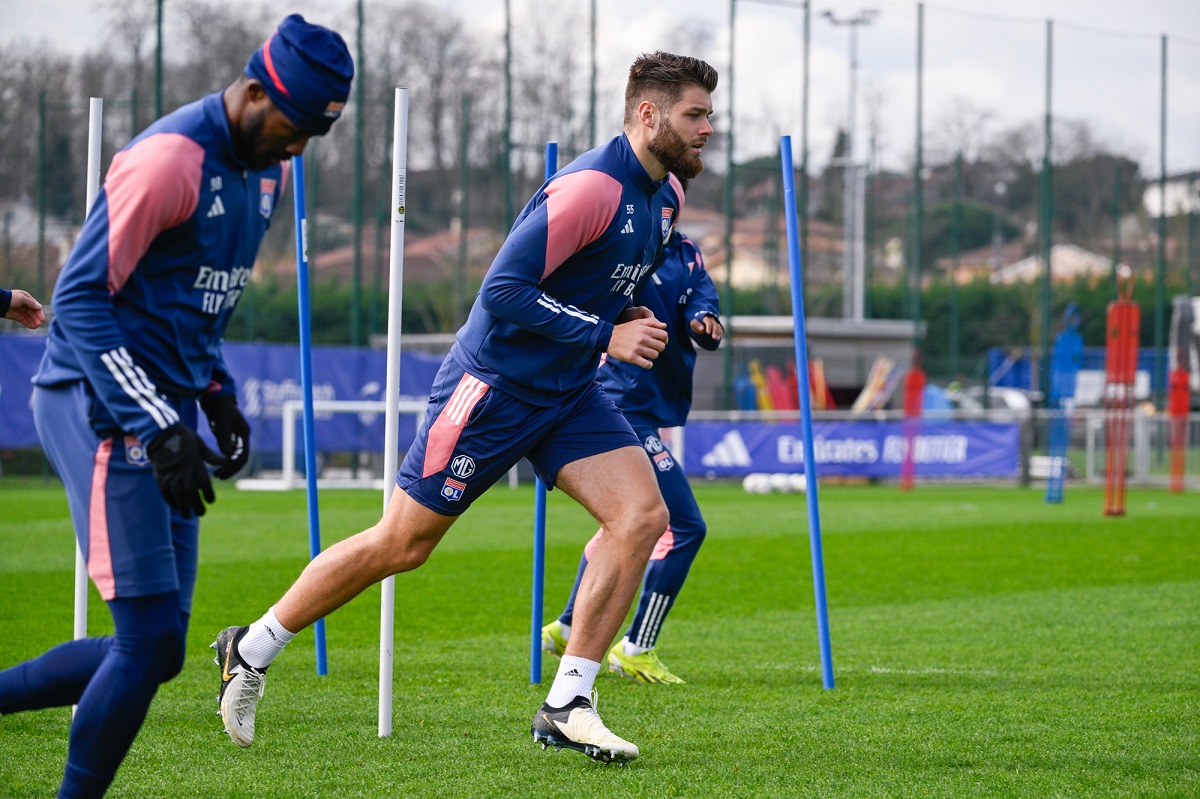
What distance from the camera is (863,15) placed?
33.1m

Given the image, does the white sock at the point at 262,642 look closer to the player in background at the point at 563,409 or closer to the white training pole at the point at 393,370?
the player in background at the point at 563,409

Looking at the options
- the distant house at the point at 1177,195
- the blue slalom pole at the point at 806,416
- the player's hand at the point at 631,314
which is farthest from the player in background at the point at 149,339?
the distant house at the point at 1177,195

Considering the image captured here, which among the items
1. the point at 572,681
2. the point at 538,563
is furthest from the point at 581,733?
the point at 538,563

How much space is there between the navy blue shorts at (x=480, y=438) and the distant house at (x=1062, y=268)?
40.1 metres

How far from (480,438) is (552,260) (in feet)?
2.10

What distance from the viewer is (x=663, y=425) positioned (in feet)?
21.0


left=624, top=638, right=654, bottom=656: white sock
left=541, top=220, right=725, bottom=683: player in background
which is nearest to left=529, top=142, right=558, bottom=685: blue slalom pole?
left=541, top=220, right=725, bottom=683: player in background

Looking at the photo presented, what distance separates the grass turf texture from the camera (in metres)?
4.29

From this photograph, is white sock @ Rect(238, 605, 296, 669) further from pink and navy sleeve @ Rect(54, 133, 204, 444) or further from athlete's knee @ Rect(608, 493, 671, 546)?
pink and navy sleeve @ Rect(54, 133, 204, 444)

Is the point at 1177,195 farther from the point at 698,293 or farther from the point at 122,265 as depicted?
the point at 122,265

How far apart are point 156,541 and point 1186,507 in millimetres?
18023

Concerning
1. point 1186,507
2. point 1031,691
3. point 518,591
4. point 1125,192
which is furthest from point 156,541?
point 1125,192

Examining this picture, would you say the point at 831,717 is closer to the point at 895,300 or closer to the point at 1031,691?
the point at 1031,691

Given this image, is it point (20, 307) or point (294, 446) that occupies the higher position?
point (20, 307)
